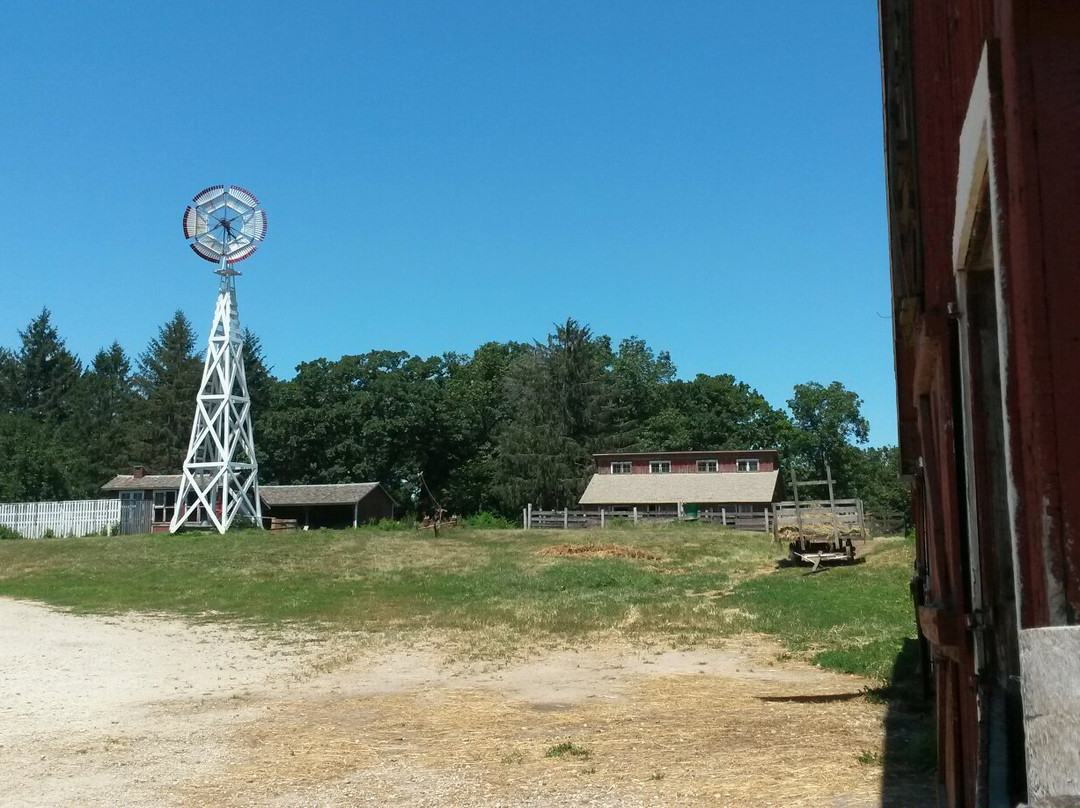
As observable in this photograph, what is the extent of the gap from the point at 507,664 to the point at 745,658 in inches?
136

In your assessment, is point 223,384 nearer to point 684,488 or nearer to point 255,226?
point 255,226

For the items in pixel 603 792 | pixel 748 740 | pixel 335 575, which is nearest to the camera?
pixel 603 792

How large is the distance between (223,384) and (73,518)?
11845mm

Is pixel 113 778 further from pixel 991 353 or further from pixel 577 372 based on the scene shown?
pixel 577 372

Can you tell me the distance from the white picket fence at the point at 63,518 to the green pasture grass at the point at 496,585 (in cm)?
897

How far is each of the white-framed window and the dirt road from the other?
3978cm

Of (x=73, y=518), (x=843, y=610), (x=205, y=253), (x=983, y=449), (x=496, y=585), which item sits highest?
(x=205, y=253)

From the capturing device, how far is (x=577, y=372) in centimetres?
7219

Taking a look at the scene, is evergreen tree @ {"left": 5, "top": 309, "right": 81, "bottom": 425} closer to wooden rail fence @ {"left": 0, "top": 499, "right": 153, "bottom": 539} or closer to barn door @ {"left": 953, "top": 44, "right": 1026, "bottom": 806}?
wooden rail fence @ {"left": 0, "top": 499, "right": 153, "bottom": 539}

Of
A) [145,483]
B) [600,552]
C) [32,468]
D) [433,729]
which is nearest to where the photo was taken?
[433,729]

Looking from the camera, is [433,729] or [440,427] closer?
[433,729]

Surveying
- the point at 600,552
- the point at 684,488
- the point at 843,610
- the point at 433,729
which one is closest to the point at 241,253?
the point at 600,552

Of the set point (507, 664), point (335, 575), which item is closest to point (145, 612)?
point (335, 575)

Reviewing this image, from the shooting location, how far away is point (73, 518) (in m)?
49.2
